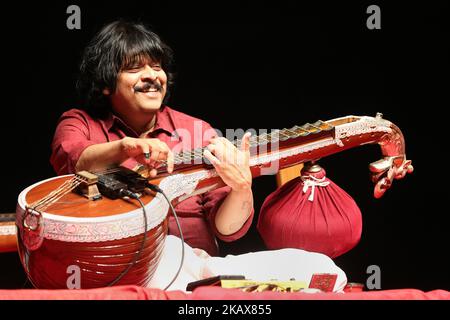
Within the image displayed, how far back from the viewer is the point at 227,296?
58.7 inches

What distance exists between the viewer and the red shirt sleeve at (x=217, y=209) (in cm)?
214

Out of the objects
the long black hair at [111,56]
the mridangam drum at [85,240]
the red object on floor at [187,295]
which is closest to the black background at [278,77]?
the long black hair at [111,56]

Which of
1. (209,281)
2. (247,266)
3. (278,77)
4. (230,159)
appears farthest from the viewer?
(278,77)

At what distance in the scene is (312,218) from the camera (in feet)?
7.29

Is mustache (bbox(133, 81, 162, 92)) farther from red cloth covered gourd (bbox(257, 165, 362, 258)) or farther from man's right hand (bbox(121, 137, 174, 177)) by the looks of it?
red cloth covered gourd (bbox(257, 165, 362, 258))

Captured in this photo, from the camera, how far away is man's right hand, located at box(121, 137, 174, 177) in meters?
1.78

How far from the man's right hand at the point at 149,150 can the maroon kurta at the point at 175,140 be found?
28cm

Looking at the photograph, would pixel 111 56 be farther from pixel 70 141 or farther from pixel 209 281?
pixel 209 281

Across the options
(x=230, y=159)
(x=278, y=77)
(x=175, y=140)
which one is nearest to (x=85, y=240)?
(x=230, y=159)

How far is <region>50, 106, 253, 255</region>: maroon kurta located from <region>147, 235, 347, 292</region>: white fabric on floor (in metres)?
0.11

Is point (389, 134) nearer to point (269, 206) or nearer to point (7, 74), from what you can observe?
point (269, 206)

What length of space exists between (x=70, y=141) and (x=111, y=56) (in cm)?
32
